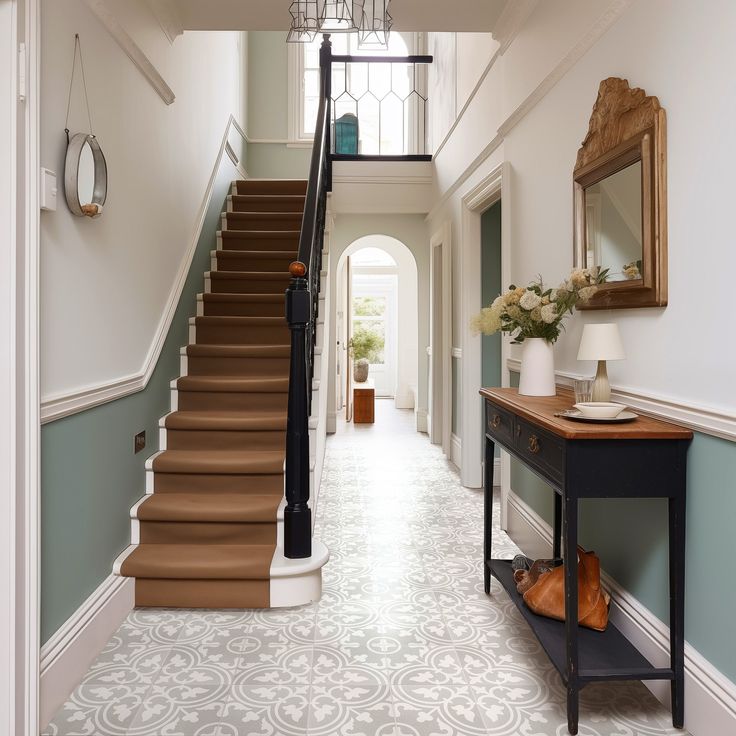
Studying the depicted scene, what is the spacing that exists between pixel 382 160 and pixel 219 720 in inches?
212

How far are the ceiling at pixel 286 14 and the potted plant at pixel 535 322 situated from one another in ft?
5.55

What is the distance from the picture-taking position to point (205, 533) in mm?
2977

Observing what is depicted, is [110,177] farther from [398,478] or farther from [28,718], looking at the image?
[398,478]

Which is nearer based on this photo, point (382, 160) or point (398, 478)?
point (398, 478)

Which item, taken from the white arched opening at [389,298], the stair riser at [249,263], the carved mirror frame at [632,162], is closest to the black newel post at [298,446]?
the carved mirror frame at [632,162]

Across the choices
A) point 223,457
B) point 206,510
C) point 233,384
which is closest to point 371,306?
point 233,384

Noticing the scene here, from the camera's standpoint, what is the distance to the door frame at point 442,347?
5.50 m

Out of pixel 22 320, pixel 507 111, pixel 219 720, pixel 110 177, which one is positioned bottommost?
pixel 219 720

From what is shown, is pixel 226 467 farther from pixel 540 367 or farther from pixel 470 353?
pixel 470 353

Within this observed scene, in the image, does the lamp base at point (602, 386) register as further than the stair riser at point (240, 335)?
No

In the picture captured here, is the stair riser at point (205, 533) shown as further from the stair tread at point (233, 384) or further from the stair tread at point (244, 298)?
the stair tread at point (244, 298)

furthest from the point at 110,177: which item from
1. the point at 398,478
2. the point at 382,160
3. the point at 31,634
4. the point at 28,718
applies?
the point at 382,160

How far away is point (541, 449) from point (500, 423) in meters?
0.56

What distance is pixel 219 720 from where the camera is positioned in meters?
1.94
